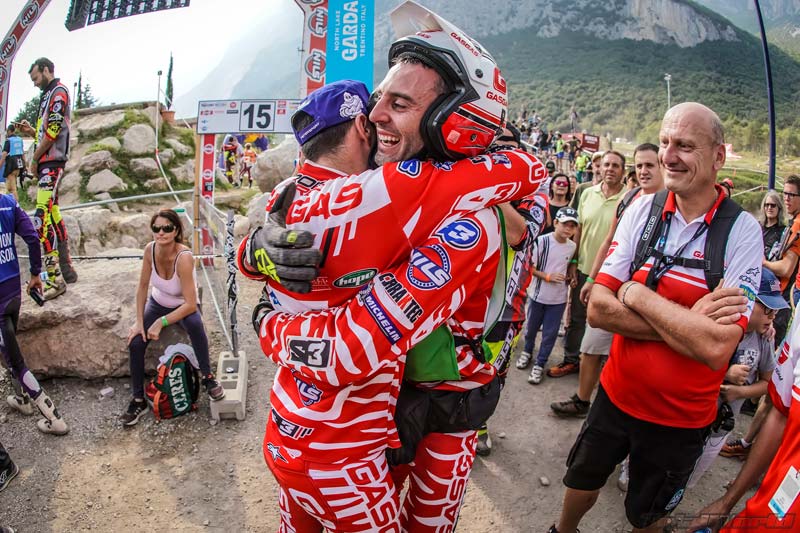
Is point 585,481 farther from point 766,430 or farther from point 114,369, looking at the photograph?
point 114,369

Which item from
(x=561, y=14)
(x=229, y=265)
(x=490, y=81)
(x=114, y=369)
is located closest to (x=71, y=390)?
(x=114, y=369)

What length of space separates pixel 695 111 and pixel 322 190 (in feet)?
7.12

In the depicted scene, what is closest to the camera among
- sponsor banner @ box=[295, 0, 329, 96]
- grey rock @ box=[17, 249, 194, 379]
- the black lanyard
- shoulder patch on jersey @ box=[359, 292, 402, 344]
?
shoulder patch on jersey @ box=[359, 292, 402, 344]

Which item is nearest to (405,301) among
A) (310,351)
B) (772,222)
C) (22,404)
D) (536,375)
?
(310,351)

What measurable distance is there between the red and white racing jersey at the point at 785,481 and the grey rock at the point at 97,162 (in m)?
20.3

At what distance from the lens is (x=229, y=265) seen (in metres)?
5.55

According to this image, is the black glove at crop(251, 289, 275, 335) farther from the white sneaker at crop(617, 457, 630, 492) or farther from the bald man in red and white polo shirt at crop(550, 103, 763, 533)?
the white sneaker at crop(617, 457, 630, 492)

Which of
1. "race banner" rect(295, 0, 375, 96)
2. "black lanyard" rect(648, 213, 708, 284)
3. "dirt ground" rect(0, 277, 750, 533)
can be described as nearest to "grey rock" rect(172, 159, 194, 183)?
"race banner" rect(295, 0, 375, 96)

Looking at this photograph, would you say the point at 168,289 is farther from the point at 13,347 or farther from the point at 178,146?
the point at 178,146

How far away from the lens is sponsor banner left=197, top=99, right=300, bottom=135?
251 inches

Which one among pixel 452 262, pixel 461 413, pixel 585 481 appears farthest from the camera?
pixel 585 481

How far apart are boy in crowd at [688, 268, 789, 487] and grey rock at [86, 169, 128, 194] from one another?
18696 mm

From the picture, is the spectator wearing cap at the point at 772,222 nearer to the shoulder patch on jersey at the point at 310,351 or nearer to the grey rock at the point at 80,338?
the shoulder patch on jersey at the point at 310,351

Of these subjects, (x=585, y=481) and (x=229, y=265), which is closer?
(x=585, y=481)
